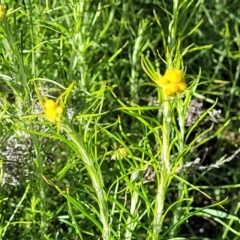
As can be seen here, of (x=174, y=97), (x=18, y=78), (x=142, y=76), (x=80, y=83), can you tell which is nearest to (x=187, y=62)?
(x=142, y=76)

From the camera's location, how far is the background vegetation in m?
1.05

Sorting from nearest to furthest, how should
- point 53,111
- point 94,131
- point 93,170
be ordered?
1. point 53,111
2. point 93,170
3. point 94,131

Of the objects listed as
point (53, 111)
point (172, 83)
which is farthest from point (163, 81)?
point (53, 111)

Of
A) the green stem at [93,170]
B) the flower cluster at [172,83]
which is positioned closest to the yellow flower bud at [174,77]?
the flower cluster at [172,83]

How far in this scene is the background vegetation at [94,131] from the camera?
1050mm

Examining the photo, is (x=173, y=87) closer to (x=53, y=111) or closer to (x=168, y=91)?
(x=168, y=91)

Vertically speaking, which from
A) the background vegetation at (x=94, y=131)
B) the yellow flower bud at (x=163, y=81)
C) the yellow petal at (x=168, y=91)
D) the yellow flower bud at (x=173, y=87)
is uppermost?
the yellow flower bud at (x=163, y=81)

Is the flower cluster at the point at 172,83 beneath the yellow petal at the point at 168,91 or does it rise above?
above

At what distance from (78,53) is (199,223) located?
2.38 feet

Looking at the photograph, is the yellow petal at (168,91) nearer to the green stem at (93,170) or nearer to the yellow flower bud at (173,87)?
the yellow flower bud at (173,87)

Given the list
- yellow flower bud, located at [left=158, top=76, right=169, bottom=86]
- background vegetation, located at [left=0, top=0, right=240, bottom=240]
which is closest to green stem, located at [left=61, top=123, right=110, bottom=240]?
background vegetation, located at [left=0, top=0, right=240, bottom=240]

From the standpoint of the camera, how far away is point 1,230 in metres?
1.14

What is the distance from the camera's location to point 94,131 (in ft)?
3.59

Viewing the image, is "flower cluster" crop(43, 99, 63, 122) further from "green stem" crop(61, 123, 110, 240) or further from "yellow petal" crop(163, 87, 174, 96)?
"yellow petal" crop(163, 87, 174, 96)
